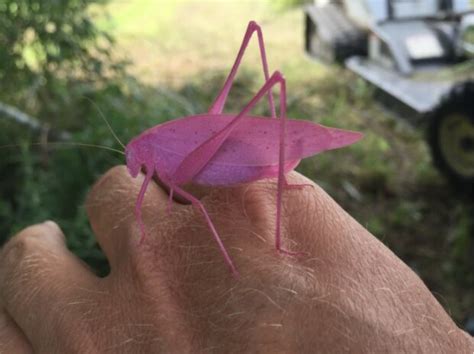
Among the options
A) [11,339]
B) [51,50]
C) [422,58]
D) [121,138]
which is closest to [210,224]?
[11,339]

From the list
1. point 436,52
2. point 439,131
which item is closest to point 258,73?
point 436,52

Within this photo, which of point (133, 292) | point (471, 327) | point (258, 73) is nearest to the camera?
point (133, 292)

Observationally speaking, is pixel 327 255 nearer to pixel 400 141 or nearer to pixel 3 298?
pixel 3 298

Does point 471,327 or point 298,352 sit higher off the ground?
point 298,352

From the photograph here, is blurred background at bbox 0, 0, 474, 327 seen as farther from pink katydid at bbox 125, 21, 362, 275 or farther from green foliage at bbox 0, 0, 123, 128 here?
pink katydid at bbox 125, 21, 362, 275

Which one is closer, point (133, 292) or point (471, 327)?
point (133, 292)

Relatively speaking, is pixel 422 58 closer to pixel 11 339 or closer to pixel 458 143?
pixel 458 143

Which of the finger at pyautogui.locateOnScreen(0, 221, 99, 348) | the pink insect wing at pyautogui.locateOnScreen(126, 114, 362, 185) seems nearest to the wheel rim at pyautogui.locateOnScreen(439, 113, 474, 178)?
the pink insect wing at pyautogui.locateOnScreen(126, 114, 362, 185)
